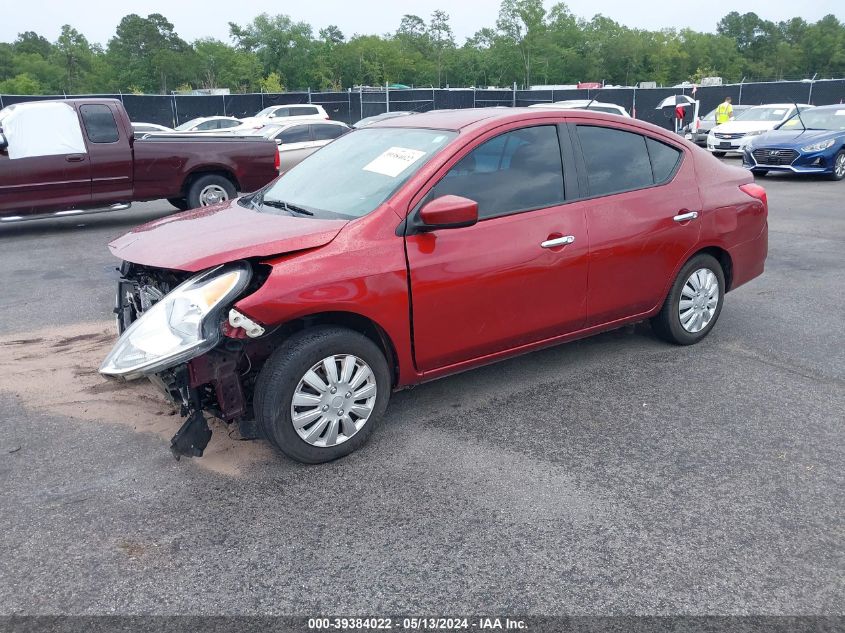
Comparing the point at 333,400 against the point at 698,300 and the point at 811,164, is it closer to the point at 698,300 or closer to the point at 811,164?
the point at 698,300

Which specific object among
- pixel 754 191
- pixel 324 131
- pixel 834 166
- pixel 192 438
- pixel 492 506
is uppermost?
pixel 324 131

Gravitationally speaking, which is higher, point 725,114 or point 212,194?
point 725,114

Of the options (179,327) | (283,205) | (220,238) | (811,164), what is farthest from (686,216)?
(811,164)

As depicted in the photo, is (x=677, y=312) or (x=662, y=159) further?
(x=677, y=312)

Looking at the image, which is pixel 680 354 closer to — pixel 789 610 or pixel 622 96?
pixel 789 610

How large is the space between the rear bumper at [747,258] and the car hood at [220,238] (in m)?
3.16

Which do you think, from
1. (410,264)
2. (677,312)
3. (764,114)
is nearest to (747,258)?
(677,312)

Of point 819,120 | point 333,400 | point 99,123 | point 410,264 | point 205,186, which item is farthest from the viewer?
point 819,120

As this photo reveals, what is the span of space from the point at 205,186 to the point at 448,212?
331 inches

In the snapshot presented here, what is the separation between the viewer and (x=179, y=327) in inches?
136

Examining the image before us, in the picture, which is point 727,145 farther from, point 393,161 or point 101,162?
point 393,161

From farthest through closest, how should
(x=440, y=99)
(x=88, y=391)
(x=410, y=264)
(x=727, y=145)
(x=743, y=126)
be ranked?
(x=440, y=99), (x=743, y=126), (x=727, y=145), (x=88, y=391), (x=410, y=264)

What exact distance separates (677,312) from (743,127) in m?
18.0

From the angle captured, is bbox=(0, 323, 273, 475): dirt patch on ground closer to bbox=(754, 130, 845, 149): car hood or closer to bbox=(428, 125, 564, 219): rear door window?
bbox=(428, 125, 564, 219): rear door window
